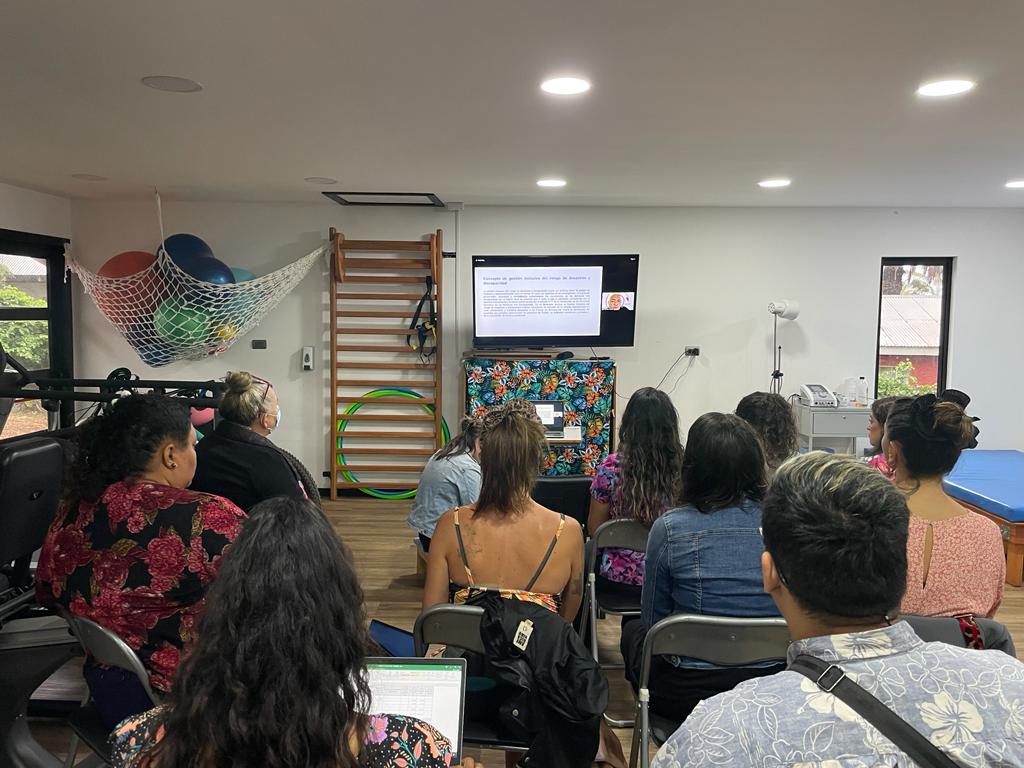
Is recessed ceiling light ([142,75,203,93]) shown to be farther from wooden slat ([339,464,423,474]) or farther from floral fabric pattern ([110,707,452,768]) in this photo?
wooden slat ([339,464,423,474])

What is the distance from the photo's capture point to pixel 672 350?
6016 mm

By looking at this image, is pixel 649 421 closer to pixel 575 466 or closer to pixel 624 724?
pixel 624 724

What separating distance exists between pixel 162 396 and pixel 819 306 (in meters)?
5.25

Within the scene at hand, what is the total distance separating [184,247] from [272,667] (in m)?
4.95

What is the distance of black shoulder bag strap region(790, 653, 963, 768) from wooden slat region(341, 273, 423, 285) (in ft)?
17.2

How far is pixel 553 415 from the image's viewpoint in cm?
564

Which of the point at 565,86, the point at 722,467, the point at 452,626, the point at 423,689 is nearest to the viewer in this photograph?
the point at 423,689

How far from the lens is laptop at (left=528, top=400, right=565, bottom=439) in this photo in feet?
18.5

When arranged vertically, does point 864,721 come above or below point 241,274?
below

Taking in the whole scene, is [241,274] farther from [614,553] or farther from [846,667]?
[846,667]

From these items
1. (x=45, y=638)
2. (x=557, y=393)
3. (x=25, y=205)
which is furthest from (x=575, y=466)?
(x=25, y=205)

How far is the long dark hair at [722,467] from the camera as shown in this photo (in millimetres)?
1961

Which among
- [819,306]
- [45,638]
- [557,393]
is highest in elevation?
[819,306]

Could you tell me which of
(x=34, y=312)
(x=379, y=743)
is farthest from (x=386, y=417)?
(x=379, y=743)
